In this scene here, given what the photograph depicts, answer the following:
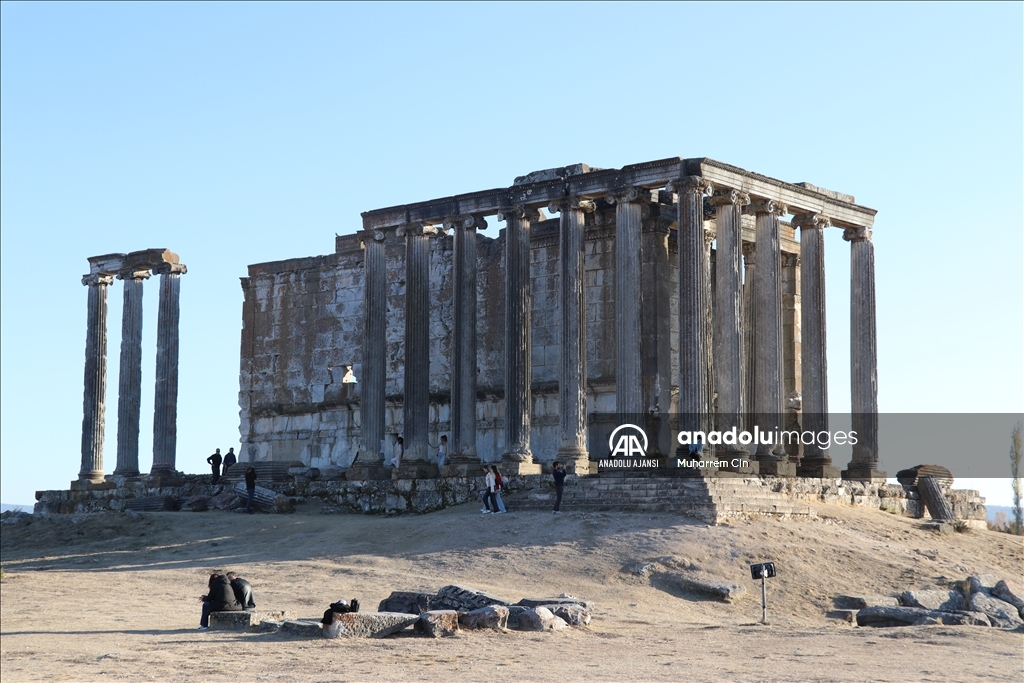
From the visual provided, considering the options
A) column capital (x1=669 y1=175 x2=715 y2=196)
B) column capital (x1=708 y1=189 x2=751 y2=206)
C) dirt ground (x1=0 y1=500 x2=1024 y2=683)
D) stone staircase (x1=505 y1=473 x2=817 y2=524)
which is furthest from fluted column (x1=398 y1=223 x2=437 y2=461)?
column capital (x1=708 y1=189 x2=751 y2=206)

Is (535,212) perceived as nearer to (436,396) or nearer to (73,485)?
(436,396)

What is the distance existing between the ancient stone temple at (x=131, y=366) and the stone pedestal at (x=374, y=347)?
7.18m

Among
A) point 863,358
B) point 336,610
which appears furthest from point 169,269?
point 336,610

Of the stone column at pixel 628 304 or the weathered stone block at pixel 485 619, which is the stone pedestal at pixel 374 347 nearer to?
the stone column at pixel 628 304

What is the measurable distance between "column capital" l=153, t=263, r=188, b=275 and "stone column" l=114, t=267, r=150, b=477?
38cm

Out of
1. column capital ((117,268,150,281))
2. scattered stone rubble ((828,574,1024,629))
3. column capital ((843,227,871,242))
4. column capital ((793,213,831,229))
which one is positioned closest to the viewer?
scattered stone rubble ((828,574,1024,629))

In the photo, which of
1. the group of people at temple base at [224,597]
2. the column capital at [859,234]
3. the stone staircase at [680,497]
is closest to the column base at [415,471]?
the stone staircase at [680,497]

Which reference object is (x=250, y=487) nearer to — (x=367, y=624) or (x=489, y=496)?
(x=489, y=496)

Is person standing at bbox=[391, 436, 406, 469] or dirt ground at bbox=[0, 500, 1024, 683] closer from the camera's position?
dirt ground at bbox=[0, 500, 1024, 683]

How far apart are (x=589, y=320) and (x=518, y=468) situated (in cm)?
623

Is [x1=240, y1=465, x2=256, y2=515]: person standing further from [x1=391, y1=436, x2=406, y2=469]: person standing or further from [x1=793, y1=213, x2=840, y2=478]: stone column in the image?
[x1=793, y1=213, x2=840, y2=478]: stone column

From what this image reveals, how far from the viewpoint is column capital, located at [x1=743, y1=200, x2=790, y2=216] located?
35.6 meters

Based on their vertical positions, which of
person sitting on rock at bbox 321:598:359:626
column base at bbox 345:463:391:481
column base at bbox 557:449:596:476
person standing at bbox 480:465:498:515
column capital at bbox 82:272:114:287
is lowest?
person sitting on rock at bbox 321:598:359:626

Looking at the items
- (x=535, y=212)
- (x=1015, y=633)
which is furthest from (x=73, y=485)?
(x=1015, y=633)
